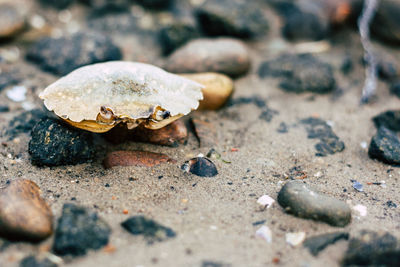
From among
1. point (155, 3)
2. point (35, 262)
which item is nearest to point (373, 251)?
point (35, 262)

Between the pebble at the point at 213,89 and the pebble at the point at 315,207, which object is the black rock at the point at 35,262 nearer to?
the pebble at the point at 315,207

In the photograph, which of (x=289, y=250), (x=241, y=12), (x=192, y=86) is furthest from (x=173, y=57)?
(x=289, y=250)

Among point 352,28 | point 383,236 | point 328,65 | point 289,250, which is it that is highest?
point 352,28

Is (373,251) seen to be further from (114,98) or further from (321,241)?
(114,98)

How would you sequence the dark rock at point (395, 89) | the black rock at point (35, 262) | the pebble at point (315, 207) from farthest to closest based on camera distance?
the dark rock at point (395, 89), the pebble at point (315, 207), the black rock at point (35, 262)

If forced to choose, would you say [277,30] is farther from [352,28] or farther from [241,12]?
[352,28]

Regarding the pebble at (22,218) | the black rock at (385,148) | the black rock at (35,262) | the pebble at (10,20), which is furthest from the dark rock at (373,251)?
the pebble at (10,20)
